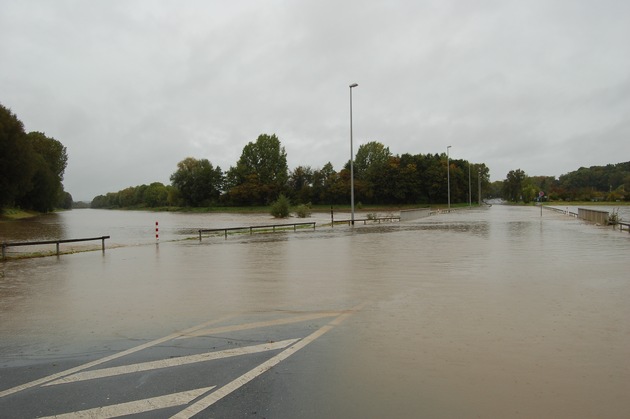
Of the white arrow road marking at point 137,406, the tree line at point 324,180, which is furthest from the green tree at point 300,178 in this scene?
the white arrow road marking at point 137,406

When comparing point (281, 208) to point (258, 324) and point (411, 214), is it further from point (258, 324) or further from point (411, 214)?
point (258, 324)

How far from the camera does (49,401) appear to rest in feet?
13.3

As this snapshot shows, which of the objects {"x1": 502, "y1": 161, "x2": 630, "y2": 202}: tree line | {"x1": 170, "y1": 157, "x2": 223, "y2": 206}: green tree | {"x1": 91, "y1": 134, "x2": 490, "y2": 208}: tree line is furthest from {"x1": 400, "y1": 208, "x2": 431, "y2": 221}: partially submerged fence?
{"x1": 170, "y1": 157, "x2": 223, "y2": 206}: green tree

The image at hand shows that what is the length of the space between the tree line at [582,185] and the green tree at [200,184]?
92.8 m

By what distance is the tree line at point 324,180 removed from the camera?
108m

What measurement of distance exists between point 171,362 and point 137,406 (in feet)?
3.65

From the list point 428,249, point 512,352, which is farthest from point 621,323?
point 428,249

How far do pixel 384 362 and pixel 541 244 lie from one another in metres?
15.9

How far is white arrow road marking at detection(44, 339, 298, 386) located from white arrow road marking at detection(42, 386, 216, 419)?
0.82 metres

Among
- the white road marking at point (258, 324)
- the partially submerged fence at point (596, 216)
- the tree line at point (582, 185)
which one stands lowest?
the white road marking at point (258, 324)

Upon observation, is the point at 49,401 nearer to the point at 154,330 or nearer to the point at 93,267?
the point at 154,330

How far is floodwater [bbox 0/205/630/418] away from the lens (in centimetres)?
410

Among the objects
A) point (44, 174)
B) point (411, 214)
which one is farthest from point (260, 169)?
point (411, 214)

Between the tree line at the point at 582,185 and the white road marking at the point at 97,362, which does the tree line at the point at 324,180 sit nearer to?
the tree line at the point at 582,185
